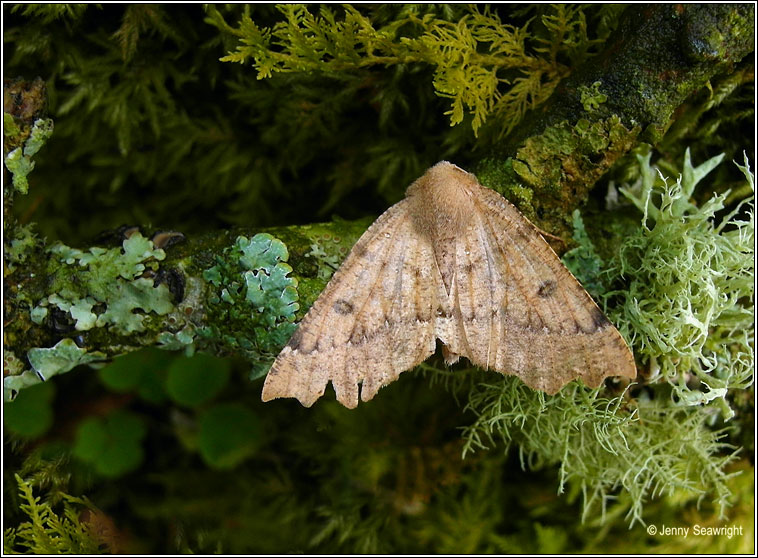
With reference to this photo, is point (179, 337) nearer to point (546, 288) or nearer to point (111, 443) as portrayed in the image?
point (111, 443)

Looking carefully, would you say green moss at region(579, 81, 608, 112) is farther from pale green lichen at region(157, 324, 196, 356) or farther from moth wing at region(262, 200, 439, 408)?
pale green lichen at region(157, 324, 196, 356)

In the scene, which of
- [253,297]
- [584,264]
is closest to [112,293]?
[253,297]

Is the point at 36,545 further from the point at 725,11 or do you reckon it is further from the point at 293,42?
the point at 725,11

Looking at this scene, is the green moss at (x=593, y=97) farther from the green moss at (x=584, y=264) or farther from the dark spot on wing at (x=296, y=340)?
the dark spot on wing at (x=296, y=340)

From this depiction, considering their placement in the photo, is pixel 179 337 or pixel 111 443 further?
pixel 111 443

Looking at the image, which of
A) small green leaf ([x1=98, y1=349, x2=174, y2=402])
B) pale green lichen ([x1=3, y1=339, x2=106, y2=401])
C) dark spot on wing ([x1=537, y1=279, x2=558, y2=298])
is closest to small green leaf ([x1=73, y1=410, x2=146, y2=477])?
small green leaf ([x1=98, y1=349, x2=174, y2=402])
